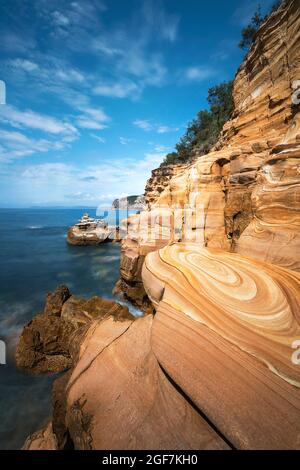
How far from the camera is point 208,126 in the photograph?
35875 millimetres

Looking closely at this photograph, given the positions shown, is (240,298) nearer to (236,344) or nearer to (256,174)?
(236,344)

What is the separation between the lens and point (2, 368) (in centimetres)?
942

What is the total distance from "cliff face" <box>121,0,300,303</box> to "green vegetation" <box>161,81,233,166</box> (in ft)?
62.2

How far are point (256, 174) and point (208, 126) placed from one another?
33161 millimetres

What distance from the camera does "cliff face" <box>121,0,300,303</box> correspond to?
221 inches

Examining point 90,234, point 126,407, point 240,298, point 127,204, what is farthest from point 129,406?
point 127,204

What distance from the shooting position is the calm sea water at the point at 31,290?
24.9ft

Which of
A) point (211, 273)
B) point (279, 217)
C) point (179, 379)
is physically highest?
point (279, 217)

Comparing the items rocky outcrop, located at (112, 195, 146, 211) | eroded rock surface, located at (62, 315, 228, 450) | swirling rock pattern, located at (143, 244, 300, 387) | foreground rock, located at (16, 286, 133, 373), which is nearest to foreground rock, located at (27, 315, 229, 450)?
eroded rock surface, located at (62, 315, 228, 450)

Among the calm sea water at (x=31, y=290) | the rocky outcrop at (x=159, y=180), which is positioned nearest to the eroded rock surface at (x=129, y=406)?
the calm sea water at (x=31, y=290)

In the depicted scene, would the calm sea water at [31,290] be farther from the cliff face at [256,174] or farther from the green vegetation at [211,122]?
the green vegetation at [211,122]
